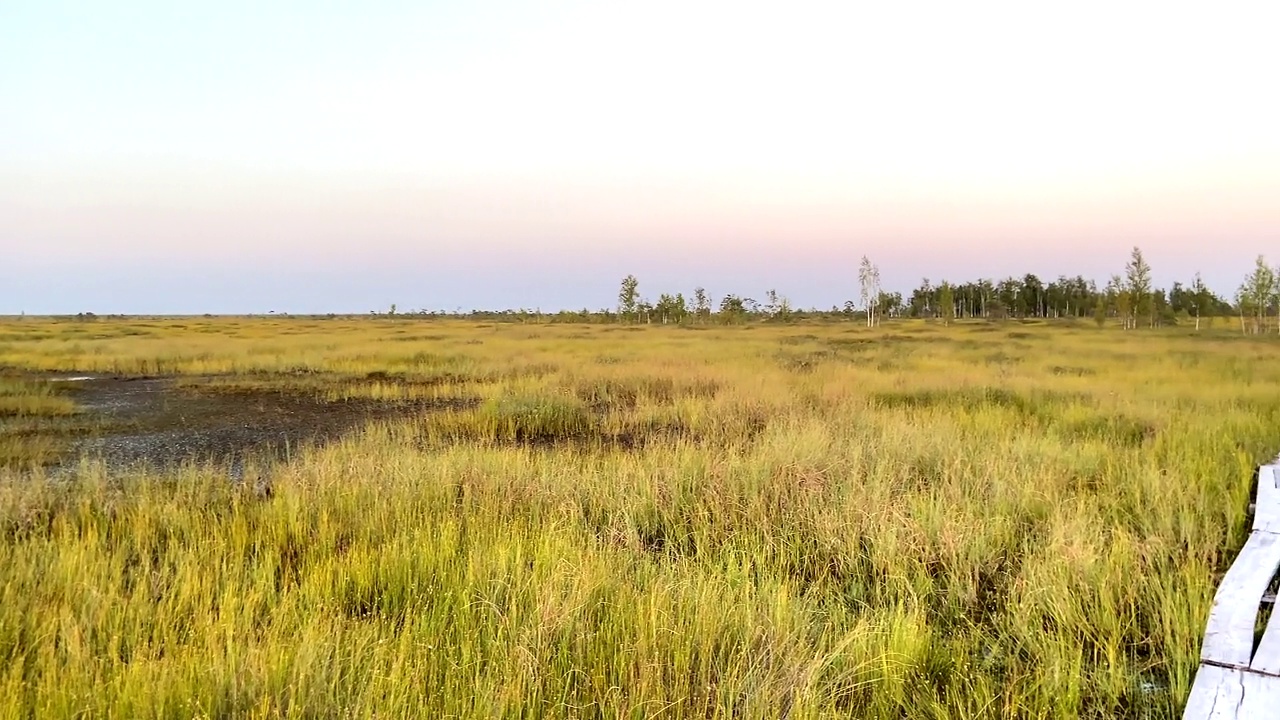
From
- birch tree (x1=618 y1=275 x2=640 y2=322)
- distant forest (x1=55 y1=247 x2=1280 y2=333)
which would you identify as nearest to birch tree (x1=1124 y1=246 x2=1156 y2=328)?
distant forest (x1=55 y1=247 x2=1280 y2=333)

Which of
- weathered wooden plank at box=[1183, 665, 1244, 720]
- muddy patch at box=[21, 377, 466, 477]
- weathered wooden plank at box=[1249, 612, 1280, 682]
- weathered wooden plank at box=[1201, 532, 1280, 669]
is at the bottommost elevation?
weathered wooden plank at box=[1249, 612, 1280, 682]

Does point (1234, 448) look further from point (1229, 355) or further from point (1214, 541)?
point (1229, 355)

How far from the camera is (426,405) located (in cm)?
1464

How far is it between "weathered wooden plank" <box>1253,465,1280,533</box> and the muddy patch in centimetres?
965

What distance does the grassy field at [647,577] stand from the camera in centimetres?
269

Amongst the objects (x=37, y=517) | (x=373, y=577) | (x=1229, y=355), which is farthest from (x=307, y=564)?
(x=1229, y=355)

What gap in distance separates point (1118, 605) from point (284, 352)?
30.5m

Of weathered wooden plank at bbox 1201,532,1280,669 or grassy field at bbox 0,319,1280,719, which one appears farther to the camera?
weathered wooden plank at bbox 1201,532,1280,669

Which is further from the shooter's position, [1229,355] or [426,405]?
[1229,355]

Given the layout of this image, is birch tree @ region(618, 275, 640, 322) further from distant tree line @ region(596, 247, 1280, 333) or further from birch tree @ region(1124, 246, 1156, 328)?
birch tree @ region(1124, 246, 1156, 328)

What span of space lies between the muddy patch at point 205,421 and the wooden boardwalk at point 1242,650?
327 inches

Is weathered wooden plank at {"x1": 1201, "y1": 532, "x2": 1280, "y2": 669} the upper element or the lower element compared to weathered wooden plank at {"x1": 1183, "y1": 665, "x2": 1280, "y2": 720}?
upper

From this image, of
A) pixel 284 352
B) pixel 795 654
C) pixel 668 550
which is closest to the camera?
pixel 795 654

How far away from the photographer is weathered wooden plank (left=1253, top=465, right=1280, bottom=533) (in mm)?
5309
